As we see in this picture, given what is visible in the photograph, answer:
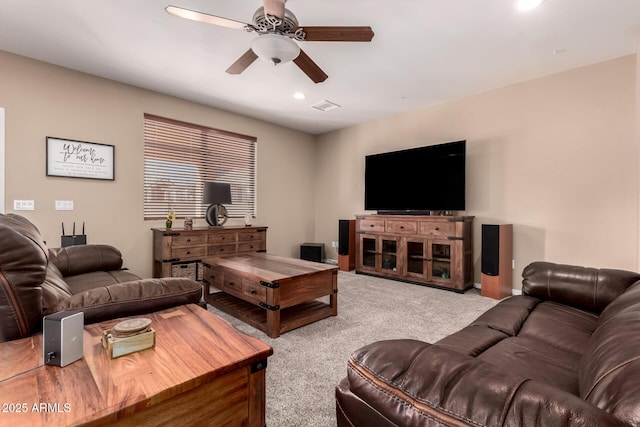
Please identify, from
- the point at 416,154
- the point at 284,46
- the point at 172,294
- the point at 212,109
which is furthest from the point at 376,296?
the point at 212,109

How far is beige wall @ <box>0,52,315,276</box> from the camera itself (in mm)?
3100

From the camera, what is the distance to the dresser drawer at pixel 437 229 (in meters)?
3.92

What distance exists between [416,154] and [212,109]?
321cm

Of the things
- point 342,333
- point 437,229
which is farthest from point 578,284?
point 437,229

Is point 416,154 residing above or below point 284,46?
below

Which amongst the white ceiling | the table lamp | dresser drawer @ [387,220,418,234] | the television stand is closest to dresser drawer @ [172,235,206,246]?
the table lamp

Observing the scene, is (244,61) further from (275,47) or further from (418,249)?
(418,249)

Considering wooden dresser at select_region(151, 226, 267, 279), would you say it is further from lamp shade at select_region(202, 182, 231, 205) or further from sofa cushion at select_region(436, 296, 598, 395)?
sofa cushion at select_region(436, 296, 598, 395)

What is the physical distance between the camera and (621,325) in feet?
2.83

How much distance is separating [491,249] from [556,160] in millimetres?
1268

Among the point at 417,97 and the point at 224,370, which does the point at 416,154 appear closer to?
the point at 417,97

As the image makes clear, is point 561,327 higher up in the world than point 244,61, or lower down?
lower down

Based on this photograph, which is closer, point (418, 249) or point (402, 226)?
point (418, 249)

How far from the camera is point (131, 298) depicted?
1411mm
